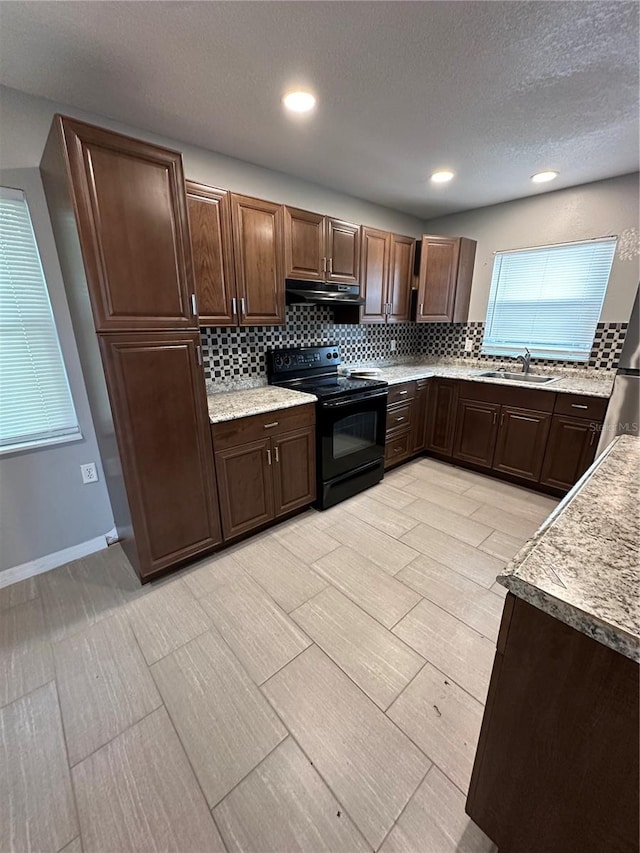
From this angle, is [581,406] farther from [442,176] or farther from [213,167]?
[213,167]

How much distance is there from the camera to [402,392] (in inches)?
129

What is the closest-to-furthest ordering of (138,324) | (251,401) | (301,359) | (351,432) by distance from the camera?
(138,324), (251,401), (351,432), (301,359)

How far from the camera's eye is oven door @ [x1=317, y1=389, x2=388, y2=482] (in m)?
2.57

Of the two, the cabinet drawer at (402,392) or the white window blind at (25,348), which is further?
the cabinet drawer at (402,392)

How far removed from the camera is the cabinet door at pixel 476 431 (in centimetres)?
321

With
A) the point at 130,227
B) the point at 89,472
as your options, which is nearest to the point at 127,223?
the point at 130,227

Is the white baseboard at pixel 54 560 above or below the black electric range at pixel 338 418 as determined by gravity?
below

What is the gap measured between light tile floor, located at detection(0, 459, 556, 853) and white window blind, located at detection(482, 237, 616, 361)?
2155 millimetres

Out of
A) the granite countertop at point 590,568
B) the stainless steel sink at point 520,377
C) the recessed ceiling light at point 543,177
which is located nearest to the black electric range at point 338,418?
the stainless steel sink at point 520,377

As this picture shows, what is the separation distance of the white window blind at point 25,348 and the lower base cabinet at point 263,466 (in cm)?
97

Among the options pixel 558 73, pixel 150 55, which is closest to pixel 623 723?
pixel 558 73

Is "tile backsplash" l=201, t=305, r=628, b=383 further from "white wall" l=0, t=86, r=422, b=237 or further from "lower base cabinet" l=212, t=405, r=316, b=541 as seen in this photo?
"white wall" l=0, t=86, r=422, b=237

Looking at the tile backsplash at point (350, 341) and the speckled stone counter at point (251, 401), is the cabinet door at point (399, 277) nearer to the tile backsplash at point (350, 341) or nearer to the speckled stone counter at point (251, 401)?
the tile backsplash at point (350, 341)

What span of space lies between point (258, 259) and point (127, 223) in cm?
92
